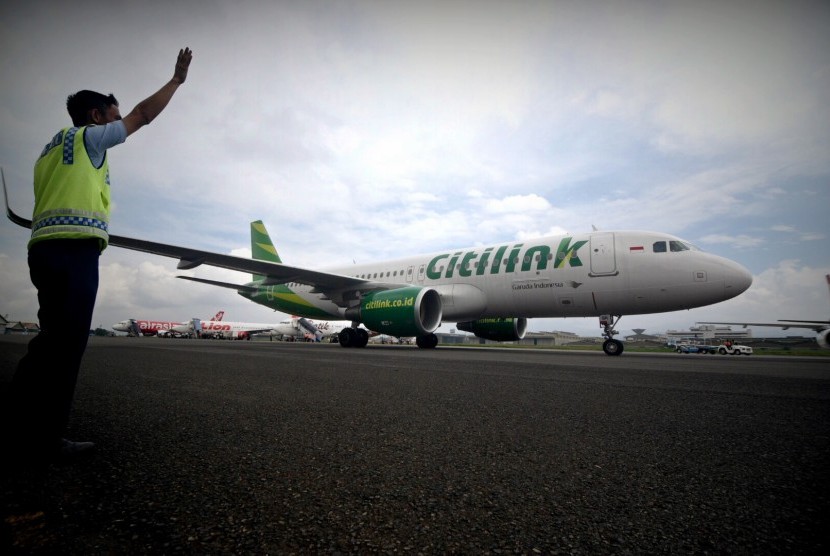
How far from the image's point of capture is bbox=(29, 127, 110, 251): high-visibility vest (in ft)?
5.93

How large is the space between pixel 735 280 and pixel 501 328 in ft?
24.3

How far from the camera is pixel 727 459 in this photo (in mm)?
1723

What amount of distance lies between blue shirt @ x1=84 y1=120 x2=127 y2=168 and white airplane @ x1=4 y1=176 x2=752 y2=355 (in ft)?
28.3

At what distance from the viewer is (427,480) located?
4.75ft

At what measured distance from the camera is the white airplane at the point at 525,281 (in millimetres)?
9656

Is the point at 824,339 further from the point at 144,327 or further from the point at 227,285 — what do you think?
the point at 144,327

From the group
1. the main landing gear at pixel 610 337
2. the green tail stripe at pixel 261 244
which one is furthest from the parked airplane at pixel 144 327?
the main landing gear at pixel 610 337

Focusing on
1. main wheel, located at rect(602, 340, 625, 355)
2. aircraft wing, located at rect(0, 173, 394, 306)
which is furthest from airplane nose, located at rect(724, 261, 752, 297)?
aircraft wing, located at rect(0, 173, 394, 306)

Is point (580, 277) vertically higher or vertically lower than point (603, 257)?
lower

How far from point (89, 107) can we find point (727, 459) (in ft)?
11.9

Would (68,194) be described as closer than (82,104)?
Yes

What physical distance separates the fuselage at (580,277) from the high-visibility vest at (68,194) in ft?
35.1

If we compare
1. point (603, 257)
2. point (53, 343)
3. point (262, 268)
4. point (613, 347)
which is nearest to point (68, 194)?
point (53, 343)

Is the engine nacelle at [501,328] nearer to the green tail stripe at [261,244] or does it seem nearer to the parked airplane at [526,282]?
the parked airplane at [526,282]
